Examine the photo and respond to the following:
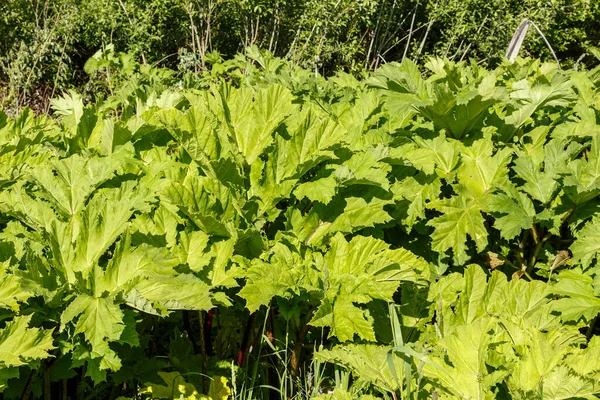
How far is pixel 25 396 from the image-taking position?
2.00 m

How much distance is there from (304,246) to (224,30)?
7844 millimetres

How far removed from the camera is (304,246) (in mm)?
2436

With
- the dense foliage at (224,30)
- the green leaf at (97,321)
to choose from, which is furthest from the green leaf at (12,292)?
the dense foliage at (224,30)

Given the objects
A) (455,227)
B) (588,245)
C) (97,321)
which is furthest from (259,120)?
(588,245)

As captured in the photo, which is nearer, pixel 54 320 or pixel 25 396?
pixel 54 320

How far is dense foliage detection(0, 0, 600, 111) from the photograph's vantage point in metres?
8.45

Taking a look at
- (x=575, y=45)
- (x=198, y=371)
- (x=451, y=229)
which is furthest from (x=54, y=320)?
(x=575, y=45)

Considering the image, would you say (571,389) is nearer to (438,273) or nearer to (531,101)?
(438,273)

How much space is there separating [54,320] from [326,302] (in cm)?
84

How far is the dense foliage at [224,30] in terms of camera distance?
27.7 feet

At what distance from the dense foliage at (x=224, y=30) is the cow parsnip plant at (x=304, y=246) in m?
5.05

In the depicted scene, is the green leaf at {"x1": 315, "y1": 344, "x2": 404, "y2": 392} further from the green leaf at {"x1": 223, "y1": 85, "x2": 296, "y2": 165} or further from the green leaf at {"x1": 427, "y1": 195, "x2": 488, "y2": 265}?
the green leaf at {"x1": 223, "y1": 85, "x2": 296, "y2": 165}

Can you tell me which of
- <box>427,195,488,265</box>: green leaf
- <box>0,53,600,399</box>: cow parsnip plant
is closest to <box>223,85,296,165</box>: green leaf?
<box>0,53,600,399</box>: cow parsnip plant

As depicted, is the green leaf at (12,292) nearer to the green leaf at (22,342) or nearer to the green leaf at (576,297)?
the green leaf at (22,342)
